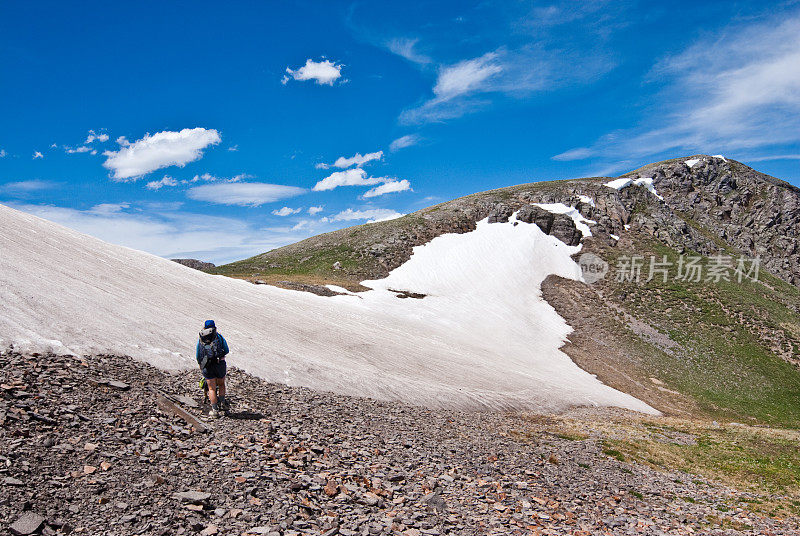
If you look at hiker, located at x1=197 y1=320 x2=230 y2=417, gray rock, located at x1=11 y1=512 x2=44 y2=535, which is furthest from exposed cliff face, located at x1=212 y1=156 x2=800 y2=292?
gray rock, located at x1=11 y1=512 x2=44 y2=535

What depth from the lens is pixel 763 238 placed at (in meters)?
101

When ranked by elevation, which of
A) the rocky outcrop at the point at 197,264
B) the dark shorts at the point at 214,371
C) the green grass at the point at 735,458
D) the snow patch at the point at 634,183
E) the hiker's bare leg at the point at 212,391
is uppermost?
the snow patch at the point at 634,183

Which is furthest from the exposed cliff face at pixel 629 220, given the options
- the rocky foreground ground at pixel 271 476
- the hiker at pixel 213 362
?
the rocky foreground ground at pixel 271 476

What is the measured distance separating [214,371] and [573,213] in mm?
96231

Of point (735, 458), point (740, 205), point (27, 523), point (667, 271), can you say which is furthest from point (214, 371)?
point (740, 205)

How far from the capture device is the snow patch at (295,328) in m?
20.6

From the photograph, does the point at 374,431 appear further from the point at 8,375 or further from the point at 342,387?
the point at 8,375

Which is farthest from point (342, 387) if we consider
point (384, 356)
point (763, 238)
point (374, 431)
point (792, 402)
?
point (763, 238)

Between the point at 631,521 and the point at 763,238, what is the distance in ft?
408

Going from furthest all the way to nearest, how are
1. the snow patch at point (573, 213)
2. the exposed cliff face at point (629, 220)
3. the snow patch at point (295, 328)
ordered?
the snow patch at point (573, 213), the exposed cliff face at point (629, 220), the snow patch at point (295, 328)

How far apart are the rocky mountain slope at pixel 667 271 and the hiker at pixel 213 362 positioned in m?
41.4

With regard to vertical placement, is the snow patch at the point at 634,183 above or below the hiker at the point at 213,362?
above

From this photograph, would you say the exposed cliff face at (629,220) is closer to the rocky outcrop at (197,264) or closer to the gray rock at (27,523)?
the rocky outcrop at (197,264)

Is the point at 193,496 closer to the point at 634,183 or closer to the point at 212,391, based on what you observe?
the point at 212,391
